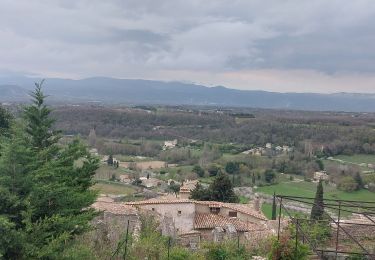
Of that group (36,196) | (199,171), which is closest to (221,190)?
(36,196)

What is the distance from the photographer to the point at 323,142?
76438 millimetres

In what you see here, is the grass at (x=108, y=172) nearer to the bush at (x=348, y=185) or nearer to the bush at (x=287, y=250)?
the bush at (x=348, y=185)

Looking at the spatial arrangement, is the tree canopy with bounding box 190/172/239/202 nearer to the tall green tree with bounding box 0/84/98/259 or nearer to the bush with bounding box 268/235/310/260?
the tall green tree with bounding box 0/84/98/259

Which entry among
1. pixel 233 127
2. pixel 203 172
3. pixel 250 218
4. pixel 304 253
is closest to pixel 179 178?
pixel 203 172

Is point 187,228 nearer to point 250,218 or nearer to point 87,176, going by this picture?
point 250,218

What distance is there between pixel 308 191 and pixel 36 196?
43.5 metres

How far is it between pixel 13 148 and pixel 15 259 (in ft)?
8.63

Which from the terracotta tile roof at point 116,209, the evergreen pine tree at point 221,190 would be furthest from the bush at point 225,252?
the evergreen pine tree at point 221,190

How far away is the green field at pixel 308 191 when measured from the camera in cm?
4749

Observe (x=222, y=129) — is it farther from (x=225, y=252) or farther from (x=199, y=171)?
(x=225, y=252)

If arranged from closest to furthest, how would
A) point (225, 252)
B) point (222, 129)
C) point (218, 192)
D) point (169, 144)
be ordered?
point (225, 252) → point (218, 192) → point (169, 144) → point (222, 129)

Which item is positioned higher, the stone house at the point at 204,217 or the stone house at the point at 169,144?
the stone house at the point at 204,217

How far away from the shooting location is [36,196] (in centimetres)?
1131

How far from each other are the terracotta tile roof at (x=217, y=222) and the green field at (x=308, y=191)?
79.3 feet
